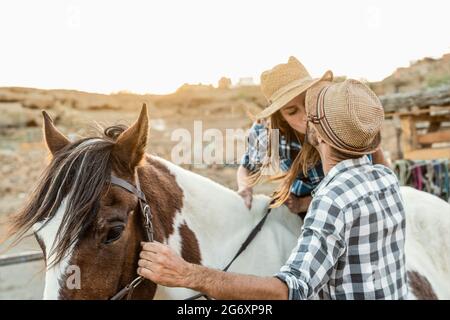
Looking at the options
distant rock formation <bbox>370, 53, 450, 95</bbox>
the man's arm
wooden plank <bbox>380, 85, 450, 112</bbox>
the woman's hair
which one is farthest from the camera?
distant rock formation <bbox>370, 53, 450, 95</bbox>

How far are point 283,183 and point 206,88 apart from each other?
30076 millimetres

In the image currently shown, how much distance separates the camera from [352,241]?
1.43 meters

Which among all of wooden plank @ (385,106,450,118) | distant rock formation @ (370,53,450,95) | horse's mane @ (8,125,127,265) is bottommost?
horse's mane @ (8,125,127,265)

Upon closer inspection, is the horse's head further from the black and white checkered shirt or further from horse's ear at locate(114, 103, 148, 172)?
the black and white checkered shirt

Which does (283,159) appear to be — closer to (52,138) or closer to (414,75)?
(52,138)

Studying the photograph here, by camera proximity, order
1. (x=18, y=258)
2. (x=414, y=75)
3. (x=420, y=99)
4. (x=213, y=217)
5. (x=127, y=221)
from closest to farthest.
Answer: (x=127, y=221) < (x=213, y=217) < (x=18, y=258) < (x=420, y=99) < (x=414, y=75)

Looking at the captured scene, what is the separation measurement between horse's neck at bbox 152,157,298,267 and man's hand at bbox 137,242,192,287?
67 centimetres

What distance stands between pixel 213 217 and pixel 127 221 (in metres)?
0.66

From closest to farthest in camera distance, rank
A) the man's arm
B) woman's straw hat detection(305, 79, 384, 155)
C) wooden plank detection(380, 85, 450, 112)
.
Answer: the man's arm < woman's straw hat detection(305, 79, 384, 155) < wooden plank detection(380, 85, 450, 112)

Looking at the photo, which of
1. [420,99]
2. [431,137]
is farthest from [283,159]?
[431,137]

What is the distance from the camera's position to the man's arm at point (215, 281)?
1.29 metres

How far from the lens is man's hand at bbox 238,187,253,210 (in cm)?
252

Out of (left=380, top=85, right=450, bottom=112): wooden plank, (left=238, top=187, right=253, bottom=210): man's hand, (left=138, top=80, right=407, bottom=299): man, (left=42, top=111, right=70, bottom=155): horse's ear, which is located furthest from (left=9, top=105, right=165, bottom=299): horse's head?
(left=380, top=85, right=450, bottom=112): wooden plank
